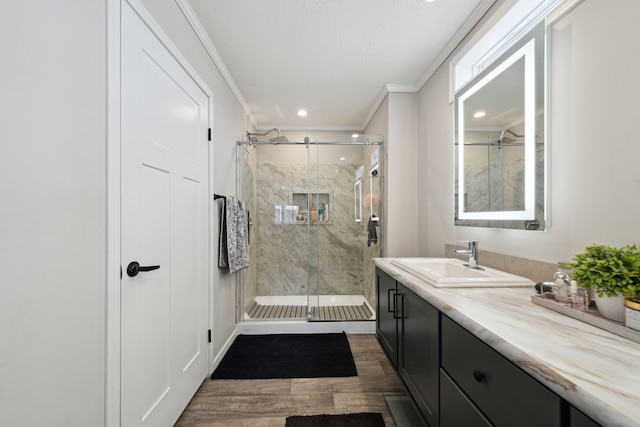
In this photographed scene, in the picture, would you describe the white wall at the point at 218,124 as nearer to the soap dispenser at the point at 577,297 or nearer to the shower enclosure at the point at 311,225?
the shower enclosure at the point at 311,225

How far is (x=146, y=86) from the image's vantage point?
1211mm

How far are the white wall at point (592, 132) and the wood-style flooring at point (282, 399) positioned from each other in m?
1.31

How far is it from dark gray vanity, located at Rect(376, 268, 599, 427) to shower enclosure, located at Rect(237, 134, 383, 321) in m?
1.54

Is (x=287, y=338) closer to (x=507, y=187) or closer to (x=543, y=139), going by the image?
(x=507, y=187)

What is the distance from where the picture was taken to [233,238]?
227 cm

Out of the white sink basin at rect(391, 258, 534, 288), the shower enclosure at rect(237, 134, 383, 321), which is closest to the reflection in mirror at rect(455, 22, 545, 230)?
the white sink basin at rect(391, 258, 534, 288)

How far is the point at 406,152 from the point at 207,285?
2.17 meters

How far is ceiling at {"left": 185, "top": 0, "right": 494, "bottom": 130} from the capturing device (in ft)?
5.22

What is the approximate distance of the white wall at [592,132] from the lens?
2.98 feet

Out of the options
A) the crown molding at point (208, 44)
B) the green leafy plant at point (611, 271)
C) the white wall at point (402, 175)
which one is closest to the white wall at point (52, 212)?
the crown molding at point (208, 44)

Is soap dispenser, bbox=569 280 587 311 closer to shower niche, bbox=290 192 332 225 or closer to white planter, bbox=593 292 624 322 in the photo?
white planter, bbox=593 292 624 322

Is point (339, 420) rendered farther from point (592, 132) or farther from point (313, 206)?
point (313, 206)

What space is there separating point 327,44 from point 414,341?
2.05 m

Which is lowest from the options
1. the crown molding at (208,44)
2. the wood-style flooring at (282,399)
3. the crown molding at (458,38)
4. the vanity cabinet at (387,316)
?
the wood-style flooring at (282,399)
